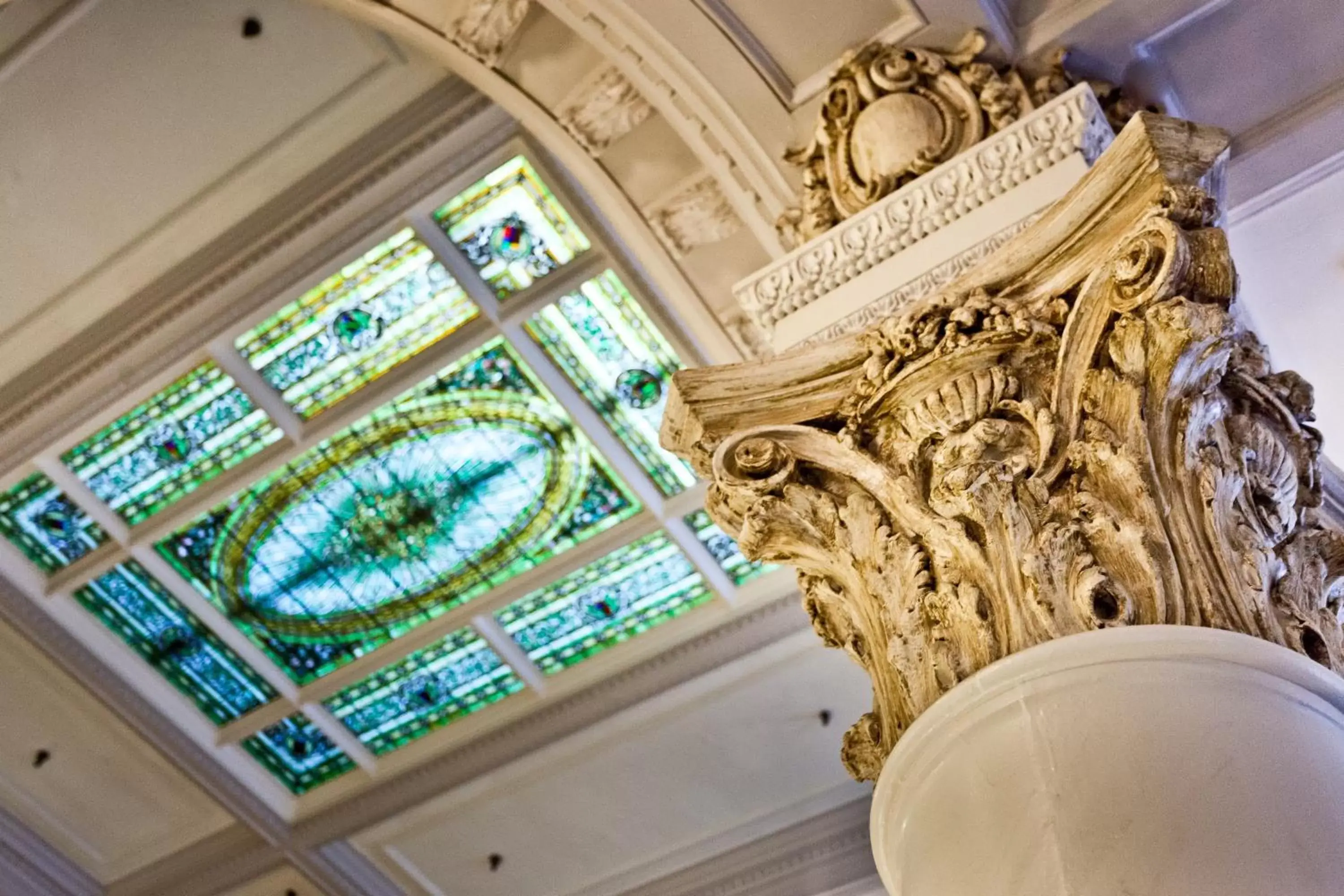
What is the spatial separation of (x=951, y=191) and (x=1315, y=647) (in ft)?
5.22

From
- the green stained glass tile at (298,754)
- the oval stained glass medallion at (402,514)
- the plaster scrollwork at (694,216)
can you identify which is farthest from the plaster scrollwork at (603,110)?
the green stained glass tile at (298,754)

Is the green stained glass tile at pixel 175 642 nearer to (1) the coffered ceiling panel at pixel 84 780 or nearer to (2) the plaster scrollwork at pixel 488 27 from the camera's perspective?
(1) the coffered ceiling panel at pixel 84 780

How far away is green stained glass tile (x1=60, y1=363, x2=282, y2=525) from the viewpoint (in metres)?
7.19

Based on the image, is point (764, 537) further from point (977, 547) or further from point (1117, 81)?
point (1117, 81)

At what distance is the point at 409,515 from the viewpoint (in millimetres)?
7387

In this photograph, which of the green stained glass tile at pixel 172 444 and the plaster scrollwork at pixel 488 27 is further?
the green stained glass tile at pixel 172 444

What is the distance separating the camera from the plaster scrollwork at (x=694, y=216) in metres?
5.36

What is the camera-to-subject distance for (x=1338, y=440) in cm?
627

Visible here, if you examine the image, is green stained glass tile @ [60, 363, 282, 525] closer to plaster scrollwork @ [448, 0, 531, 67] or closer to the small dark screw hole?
plaster scrollwork @ [448, 0, 531, 67]

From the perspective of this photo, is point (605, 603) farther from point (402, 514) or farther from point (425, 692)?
point (425, 692)

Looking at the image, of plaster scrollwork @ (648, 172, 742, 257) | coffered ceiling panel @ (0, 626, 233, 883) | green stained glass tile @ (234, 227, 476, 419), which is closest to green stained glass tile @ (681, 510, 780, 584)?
green stained glass tile @ (234, 227, 476, 419)

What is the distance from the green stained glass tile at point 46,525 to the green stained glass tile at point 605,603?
213 cm

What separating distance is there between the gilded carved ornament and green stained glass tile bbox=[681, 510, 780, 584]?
9.39 ft

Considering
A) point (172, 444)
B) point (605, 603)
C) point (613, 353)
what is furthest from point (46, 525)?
point (613, 353)
